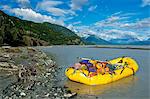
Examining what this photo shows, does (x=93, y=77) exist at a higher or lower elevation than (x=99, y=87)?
higher

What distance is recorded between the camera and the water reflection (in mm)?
17891

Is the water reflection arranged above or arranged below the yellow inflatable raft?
below

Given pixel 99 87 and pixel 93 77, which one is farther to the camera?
pixel 93 77

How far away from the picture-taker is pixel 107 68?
849 inches

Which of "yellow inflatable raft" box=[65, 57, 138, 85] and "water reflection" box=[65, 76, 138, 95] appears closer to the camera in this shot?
"water reflection" box=[65, 76, 138, 95]

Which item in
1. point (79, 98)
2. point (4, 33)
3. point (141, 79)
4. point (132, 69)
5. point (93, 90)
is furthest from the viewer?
point (4, 33)

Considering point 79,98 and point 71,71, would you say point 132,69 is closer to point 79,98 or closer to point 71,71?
point 71,71

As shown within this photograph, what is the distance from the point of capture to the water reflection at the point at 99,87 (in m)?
17.9

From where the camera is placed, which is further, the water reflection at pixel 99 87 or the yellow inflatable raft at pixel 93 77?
the yellow inflatable raft at pixel 93 77

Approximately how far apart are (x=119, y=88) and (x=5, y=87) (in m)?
8.69

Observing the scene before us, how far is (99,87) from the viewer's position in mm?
19219

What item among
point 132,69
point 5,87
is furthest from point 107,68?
point 5,87

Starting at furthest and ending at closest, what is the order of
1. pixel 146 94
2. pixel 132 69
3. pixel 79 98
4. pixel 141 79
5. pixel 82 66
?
pixel 132 69 → pixel 141 79 → pixel 82 66 → pixel 146 94 → pixel 79 98

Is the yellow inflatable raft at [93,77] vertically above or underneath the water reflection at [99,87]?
above
